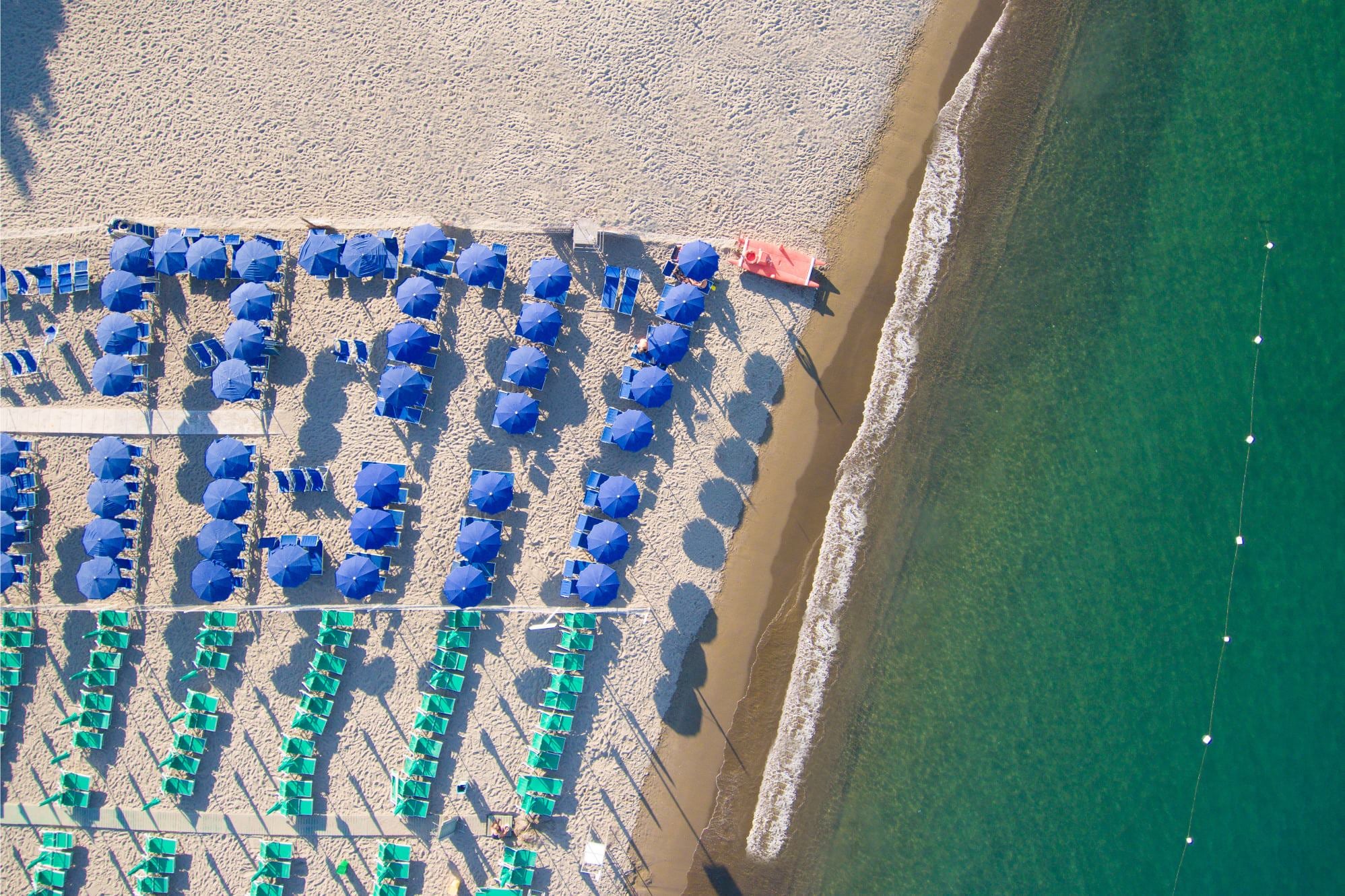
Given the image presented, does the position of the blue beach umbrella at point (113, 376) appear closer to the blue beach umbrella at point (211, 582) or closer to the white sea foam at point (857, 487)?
the blue beach umbrella at point (211, 582)

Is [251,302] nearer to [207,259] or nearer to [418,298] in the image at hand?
[207,259]

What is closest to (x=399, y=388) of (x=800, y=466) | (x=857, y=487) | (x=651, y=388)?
(x=651, y=388)

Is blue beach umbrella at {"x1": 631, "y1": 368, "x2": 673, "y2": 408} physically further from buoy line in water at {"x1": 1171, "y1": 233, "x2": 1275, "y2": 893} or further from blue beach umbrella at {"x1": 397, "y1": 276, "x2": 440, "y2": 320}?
buoy line in water at {"x1": 1171, "y1": 233, "x2": 1275, "y2": 893}

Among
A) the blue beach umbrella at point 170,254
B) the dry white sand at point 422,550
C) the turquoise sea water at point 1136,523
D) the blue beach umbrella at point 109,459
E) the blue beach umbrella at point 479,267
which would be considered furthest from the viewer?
the turquoise sea water at point 1136,523

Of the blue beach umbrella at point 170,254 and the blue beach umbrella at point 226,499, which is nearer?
the blue beach umbrella at point 226,499

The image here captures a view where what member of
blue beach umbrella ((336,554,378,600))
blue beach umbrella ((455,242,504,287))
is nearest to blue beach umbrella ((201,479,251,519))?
blue beach umbrella ((336,554,378,600))

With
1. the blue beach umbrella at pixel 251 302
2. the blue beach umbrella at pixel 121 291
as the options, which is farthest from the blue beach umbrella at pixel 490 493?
the blue beach umbrella at pixel 121 291

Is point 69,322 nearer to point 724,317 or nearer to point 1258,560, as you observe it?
point 724,317
